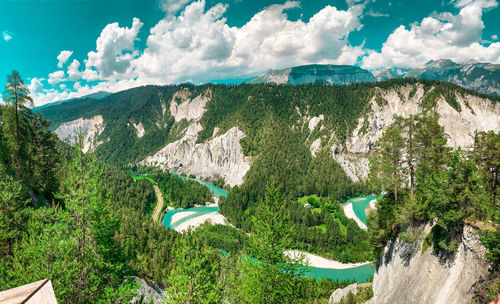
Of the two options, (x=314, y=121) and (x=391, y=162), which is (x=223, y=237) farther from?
(x=314, y=121)

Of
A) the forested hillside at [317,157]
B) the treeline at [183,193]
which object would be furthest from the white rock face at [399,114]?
the treeline at [183,193]

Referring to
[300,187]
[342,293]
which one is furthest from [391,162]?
[300,187]

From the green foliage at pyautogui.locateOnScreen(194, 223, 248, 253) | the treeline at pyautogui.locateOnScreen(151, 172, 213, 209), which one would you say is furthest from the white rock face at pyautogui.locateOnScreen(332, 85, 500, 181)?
the green foliage at pyautogui.locateOnScreen(194, 223, 248, 253)

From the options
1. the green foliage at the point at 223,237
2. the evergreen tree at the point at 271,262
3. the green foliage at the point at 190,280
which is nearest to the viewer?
the green foliage at the point at 190,280

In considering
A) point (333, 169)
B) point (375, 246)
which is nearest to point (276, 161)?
point (333, 169)

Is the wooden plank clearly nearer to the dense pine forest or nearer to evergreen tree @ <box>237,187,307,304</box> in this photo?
the dense pine forest

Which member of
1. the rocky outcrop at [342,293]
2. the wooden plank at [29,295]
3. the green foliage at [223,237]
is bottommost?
the green foliage at [223,237]

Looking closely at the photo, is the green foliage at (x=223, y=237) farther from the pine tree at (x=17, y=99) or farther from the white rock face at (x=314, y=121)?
the white rock face at (x=314, y=121)
